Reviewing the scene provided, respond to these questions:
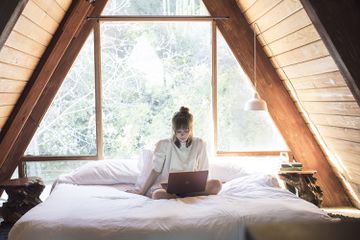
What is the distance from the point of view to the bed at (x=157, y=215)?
5.91 ft

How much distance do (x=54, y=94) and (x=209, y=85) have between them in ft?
5.17

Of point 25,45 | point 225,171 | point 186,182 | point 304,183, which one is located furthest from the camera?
point 304,183

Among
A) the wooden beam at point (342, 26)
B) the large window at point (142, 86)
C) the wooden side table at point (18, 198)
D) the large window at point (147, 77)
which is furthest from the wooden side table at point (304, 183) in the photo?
the wooden side table at point (18, 198)

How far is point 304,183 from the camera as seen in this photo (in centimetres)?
340

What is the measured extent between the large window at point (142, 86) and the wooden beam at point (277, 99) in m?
0.11

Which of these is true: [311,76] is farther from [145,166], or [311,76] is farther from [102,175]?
[102,175]

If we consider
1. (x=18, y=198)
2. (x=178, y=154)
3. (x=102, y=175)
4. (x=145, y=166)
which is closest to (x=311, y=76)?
(x=178, y=154)

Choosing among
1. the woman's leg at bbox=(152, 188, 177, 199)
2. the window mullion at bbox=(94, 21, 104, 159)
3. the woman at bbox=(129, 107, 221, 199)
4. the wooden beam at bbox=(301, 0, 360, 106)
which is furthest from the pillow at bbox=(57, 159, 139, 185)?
the wooden beam at bbox=(301, 0, 360, 106)

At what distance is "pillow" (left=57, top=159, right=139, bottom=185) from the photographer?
2971 millimetres

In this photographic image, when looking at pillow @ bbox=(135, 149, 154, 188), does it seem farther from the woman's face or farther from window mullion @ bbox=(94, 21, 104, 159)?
window mullion @ bbox=(94, 21, 104, 159)

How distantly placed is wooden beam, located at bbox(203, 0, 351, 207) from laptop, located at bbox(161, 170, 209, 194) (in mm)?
1548

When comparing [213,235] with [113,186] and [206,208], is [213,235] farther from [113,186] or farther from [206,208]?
[113,186]

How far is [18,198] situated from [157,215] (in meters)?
1.87

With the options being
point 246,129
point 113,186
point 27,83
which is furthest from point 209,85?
point 27,83
